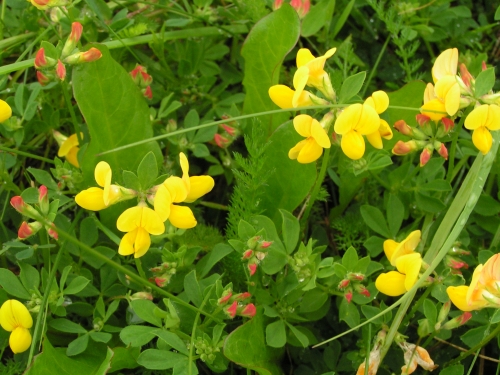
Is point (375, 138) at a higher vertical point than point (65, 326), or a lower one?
higher

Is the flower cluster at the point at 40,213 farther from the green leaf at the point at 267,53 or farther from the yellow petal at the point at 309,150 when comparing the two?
the green leaf at the point at 267,53

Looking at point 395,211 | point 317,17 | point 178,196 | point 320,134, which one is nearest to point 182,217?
point 178,196

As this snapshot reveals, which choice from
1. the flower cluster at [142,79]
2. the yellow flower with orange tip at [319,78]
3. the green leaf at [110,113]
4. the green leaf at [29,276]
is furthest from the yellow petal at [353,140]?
the green leaf at [29,276]

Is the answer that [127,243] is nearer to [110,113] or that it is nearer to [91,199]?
[91,199]

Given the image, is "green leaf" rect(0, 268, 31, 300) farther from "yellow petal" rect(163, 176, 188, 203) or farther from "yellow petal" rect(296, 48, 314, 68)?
"yellow petal" rect(296, 48, 314, 68)

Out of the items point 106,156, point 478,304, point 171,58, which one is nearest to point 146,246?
point 106,156

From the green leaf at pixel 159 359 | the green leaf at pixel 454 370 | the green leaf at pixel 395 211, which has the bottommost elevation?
the green leaf at pixel 454 370
